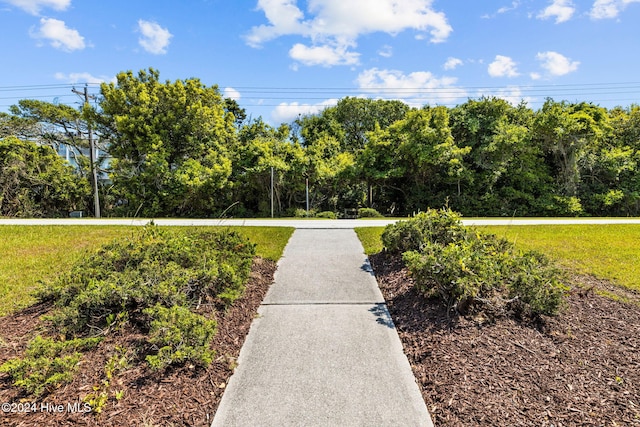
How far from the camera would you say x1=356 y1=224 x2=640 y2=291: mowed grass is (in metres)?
4.74

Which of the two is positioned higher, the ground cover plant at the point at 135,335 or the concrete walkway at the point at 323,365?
the ground cover plant at the point at 135,335

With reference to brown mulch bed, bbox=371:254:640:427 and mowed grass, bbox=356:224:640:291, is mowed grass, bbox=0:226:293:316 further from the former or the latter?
brown mulch bed, bbox=371:254:640:427

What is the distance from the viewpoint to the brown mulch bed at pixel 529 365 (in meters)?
2.07

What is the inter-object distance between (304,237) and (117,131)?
1362 centimetres

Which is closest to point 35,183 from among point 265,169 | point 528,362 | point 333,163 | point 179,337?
point 265,169

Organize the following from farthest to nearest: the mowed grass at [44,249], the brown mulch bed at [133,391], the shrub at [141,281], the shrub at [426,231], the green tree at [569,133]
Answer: the green tree at [569,133] < the shrub at [426,231] < the mowed grass at [44,249] < the shrub at [141,281] < the brown mulch bed at [133,391]

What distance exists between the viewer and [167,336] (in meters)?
2.45

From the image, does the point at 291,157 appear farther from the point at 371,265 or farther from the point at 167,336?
the point at 167,336

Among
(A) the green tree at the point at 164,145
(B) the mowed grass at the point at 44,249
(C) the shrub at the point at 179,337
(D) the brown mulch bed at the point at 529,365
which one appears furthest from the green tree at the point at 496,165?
(C) the shrub at the point at 179,337

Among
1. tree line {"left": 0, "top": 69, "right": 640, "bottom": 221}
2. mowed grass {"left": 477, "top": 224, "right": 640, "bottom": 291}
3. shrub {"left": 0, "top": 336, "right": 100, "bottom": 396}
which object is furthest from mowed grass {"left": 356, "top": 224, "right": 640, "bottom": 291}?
tree line {"left": 0, "top": 69, "right": 640, "bottom": 221}

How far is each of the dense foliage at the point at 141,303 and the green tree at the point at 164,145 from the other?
12001 mm

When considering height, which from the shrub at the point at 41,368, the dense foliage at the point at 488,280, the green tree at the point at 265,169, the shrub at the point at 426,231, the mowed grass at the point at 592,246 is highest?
the green tree at the point at 265,169

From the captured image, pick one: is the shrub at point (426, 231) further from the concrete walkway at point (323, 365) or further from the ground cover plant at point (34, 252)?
the ground cover plant at point (34, 252)

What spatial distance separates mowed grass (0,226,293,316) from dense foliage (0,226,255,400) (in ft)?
2.76
